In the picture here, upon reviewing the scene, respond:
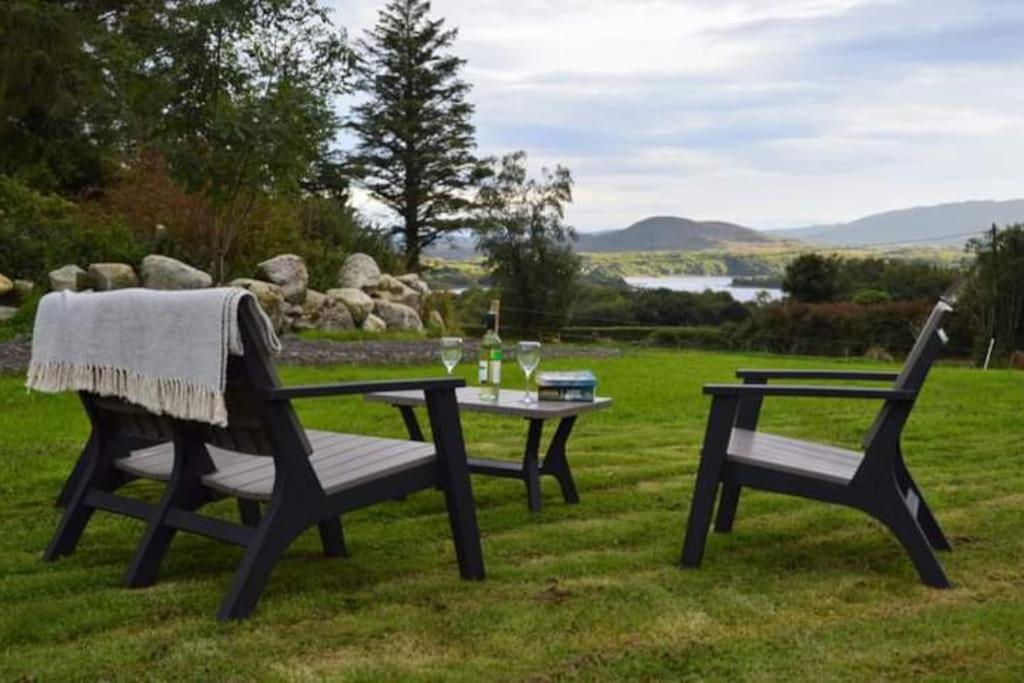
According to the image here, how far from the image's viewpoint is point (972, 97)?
16344 mm

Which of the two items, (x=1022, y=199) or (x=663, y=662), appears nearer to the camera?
(x=663, y=662)

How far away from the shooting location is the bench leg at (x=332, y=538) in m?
3.12

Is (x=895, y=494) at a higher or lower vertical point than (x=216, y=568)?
higher

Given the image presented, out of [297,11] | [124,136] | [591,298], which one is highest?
[297,11]

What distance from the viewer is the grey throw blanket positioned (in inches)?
93.0

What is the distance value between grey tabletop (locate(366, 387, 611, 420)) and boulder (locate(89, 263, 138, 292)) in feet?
25.1

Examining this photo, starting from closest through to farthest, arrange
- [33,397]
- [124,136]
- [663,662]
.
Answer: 1. [663,662]
2. [33,397]
3. [124,136]

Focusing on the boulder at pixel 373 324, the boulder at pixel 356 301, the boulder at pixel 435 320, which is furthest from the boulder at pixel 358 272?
the boulder at pixel 373 324

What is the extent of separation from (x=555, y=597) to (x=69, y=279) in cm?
910

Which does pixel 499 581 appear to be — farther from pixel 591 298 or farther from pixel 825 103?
pixel 591 298

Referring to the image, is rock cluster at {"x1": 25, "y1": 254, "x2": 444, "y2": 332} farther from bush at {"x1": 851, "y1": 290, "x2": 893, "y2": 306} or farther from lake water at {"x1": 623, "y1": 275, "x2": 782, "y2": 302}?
bush at {"x1": 851, "y1": 290, "x2": 893, "y2": 306}

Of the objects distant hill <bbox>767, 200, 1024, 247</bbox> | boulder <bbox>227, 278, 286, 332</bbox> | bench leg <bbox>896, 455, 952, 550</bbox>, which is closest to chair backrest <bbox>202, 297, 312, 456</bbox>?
bench leg <bbox>896, 455, 952, 550</bbox>

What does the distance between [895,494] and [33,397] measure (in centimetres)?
578

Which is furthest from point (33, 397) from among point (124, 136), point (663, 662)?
point (124, 136)
